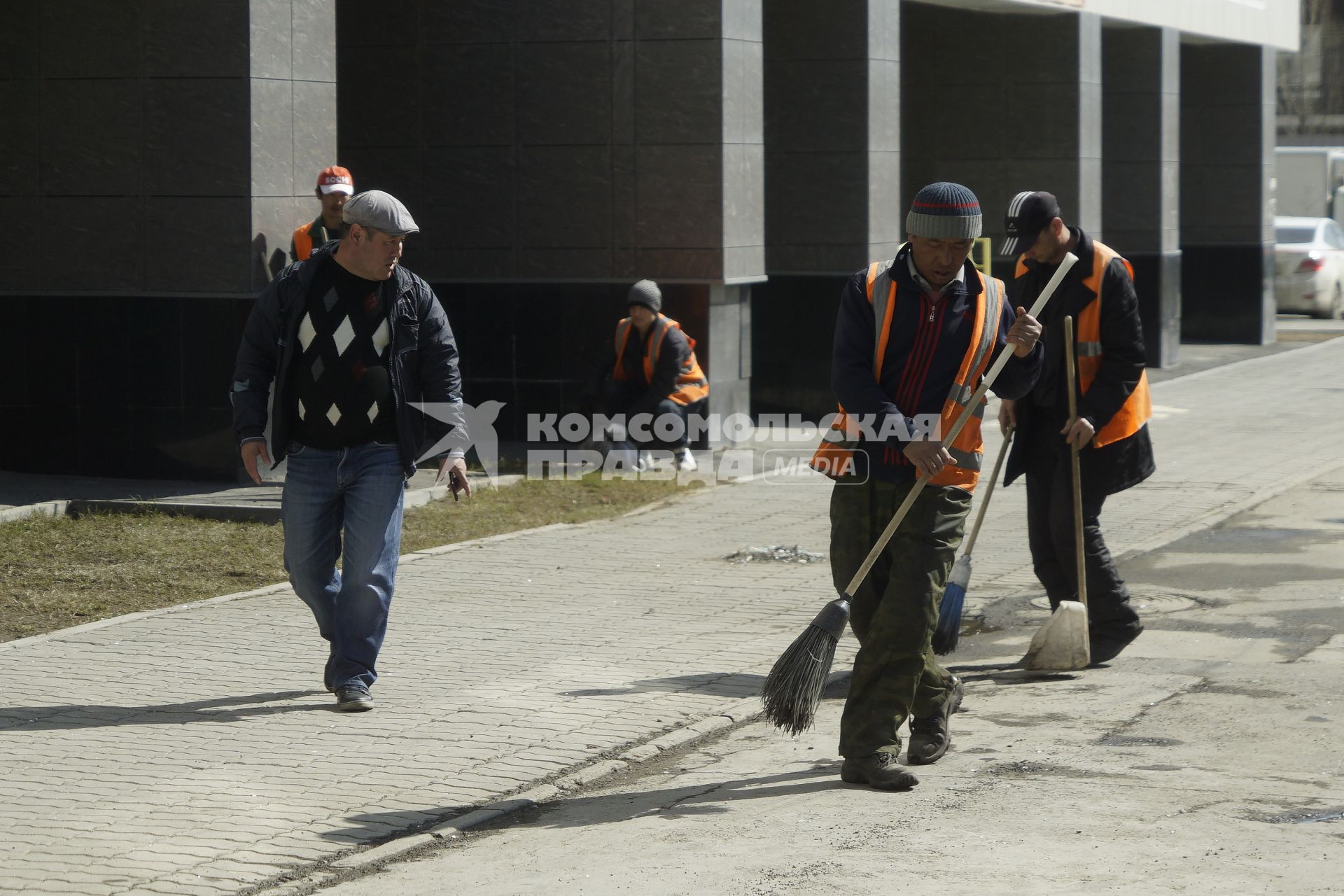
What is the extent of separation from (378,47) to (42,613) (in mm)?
8406

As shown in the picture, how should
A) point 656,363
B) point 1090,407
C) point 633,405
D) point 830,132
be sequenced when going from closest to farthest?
point 1090,407 < point 656,363 < point 633,405 < point 830,132

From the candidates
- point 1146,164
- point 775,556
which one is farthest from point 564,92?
point 1146,164

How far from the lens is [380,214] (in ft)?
22.1

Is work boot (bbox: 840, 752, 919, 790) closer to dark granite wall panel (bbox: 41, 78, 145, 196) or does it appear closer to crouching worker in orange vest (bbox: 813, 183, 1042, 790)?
crouching worker in orange vest (bbox: 813, 183, 1042, 790)

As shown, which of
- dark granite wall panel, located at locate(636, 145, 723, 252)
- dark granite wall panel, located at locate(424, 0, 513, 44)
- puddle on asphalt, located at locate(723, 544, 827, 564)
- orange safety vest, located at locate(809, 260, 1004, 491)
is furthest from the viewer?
dark granite wall panel, located at locate(424, 0, 513, 44)

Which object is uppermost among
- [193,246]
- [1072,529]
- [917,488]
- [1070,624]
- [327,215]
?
[327,215]

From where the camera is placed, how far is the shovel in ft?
24.5

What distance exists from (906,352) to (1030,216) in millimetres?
1606

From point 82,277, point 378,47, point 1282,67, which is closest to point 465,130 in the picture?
point 378,47

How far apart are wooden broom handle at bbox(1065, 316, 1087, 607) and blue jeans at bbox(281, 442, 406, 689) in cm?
256

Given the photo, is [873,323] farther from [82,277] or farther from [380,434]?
[82,277]

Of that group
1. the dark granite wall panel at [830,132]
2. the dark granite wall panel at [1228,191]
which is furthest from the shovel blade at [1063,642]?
the dark granite wall panel at [1228,191]

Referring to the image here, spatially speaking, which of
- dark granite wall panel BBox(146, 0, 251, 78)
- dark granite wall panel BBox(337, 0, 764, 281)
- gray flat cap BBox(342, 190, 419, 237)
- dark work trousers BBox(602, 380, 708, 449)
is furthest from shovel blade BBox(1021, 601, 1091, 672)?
dark granite wall panel BBox(337, 0, 764, 281)

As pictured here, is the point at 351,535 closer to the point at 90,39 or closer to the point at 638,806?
the point at 638,806
